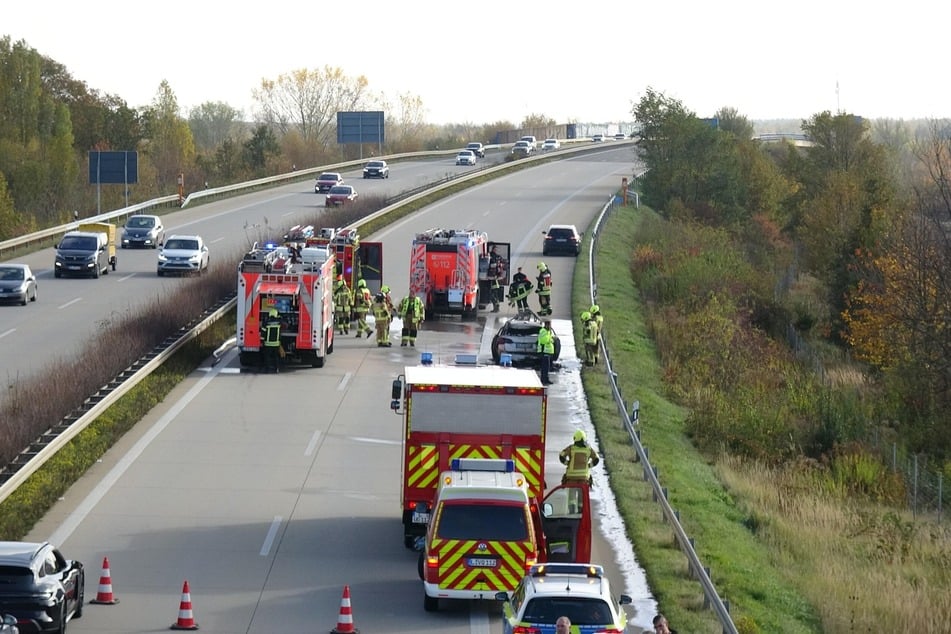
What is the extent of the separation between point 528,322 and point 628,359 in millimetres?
4461

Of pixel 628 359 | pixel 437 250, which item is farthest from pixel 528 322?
pixel 437 250

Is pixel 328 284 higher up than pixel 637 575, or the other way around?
pixel 328 284

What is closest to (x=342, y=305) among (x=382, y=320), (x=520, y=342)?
(x=382, y=320)

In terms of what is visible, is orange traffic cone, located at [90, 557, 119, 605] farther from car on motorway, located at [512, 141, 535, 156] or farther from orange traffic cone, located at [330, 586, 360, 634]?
car on motorway, located at [512, 141, 535, 156]

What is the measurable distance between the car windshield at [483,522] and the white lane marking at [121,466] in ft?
20.8

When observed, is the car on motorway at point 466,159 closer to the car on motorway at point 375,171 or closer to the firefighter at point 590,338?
the car on motorway at point 375,171

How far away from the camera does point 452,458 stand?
19703 mm

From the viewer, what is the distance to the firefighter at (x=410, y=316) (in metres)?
37.1

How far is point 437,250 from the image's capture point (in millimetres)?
42625

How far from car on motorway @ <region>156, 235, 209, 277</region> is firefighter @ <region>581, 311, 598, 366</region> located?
65.5 feet

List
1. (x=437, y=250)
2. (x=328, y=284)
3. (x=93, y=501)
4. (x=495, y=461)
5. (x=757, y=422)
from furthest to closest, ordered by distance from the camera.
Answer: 1. (x=437, y=250)
2. (x=328, y=284)
3. (x=757, y=422)
4. (x=93, y=501)
5. (x=495, y=461)

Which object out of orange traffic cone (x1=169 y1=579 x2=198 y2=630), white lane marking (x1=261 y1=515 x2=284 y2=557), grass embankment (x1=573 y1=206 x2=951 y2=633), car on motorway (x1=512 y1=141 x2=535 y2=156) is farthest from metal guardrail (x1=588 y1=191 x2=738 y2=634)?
car on motorway (x1=512 y1=141 x2=535 y2=156)

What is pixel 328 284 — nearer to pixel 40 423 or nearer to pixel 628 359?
pixel 628 359

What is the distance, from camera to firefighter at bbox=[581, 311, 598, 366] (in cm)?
3503
